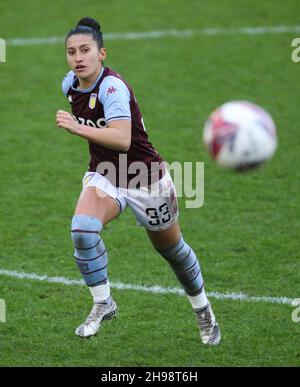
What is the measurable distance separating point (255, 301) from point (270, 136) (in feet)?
6.54

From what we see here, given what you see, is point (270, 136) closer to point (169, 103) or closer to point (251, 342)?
point (251, 342)

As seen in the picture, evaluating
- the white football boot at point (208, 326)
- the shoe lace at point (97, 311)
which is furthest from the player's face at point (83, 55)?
the white football boot at point (208, 326)

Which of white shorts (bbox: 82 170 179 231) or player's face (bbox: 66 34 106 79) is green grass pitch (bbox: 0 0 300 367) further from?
player's face (bbox: 66 34 106 79)

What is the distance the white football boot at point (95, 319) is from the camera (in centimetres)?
690

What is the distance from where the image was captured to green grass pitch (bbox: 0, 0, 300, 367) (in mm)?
7062

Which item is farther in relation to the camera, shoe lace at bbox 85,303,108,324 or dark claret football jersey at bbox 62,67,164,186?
shoe lace at bbox 85,303,108,324

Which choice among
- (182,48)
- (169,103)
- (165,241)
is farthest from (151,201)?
(182,48)

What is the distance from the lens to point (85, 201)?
6719mm

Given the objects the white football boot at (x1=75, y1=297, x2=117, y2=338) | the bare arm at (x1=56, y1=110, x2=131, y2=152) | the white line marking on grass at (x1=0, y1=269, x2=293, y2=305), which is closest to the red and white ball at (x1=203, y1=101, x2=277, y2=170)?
the bare arm at (x1=56, y1=110, x2=131, y2=152)

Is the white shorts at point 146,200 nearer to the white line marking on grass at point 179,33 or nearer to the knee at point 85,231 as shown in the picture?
the knee at point 85,231

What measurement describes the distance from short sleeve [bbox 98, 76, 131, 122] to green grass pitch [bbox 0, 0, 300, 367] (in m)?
1.79

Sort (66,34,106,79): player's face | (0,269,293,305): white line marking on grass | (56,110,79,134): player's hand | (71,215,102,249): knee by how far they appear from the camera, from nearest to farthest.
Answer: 1. (56,110,79,134): player's hand
2. (71,215,102,249): knee
3. (66,34,106,79): player's face
4. (0,269,293,305): white line marking on grass

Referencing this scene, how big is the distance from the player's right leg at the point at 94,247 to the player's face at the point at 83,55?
0.87m

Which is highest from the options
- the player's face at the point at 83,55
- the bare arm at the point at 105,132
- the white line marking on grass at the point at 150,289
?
the player's face at the point at 83,55
